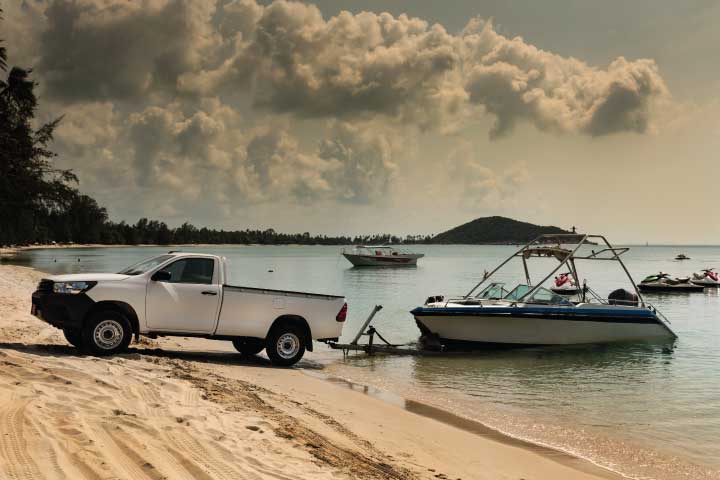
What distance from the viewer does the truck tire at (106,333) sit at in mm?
11828

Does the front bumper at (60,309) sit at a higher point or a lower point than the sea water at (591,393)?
higher

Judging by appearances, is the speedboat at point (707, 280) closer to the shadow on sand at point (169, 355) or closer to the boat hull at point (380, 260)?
the boat hull at point (380, 260)

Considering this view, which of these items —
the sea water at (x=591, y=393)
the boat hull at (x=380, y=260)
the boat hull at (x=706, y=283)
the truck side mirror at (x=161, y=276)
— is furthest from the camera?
the boat hull at (x=380, y=260)

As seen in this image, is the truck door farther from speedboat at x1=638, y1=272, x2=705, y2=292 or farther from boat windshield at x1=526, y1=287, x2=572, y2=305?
speedboat at x1=638, y1=272, x2=705, y2=292

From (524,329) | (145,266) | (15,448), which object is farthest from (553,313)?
(15,448)

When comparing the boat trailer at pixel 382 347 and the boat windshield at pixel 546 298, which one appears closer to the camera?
the boat trailer at pixel 382 347

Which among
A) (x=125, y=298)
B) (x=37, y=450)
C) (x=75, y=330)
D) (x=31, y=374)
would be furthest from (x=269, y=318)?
(x=37, y=450)

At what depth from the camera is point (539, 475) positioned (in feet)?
25.5

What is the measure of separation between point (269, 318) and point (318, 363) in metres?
3.15

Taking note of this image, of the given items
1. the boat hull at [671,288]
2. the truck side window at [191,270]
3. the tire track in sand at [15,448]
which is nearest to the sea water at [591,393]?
the truck side window at [191,270]

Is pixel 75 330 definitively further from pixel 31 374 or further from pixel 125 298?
pixel 31 374

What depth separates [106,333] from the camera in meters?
12.1

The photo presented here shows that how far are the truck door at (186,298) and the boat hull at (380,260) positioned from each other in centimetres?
7794

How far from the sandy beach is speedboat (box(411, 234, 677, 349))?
6.94 meters
